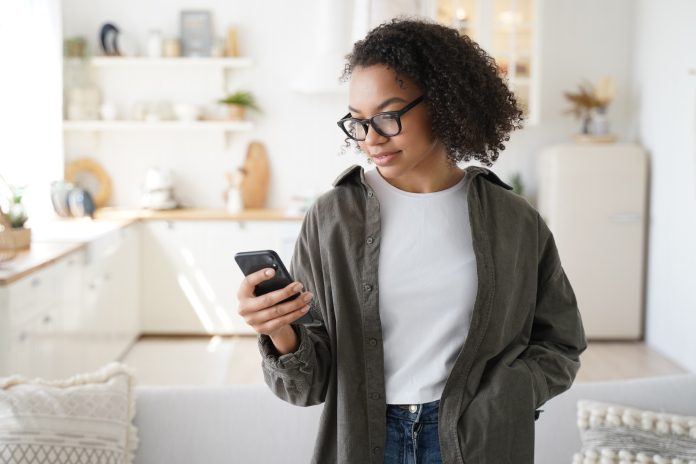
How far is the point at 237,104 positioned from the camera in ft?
18.2

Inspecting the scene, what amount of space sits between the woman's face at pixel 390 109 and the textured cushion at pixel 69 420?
103 cm

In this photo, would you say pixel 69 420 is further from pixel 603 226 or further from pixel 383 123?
pixel 603 226

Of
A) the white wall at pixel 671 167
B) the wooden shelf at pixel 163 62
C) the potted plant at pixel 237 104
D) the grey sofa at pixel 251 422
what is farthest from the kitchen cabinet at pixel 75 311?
the white wall at pixel 671 167

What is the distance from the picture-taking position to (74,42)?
216 inches

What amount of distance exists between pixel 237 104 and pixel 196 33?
611 millimetres

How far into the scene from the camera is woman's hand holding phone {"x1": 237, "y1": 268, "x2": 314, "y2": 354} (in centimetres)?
116

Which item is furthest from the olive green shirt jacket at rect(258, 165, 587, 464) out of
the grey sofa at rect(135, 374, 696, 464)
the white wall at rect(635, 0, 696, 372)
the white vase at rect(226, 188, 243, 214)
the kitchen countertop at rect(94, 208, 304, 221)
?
the white vase at rect(226, 188, 243, 214)

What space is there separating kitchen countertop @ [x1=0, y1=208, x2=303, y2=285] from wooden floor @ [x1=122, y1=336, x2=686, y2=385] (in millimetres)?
820

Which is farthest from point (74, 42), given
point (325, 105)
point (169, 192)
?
point (325, 105)

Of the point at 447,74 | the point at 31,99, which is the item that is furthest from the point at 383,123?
the point at 31,99

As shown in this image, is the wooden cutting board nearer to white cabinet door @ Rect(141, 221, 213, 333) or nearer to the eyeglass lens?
white cabinet door @ Rect(141, 221, 213, 333)

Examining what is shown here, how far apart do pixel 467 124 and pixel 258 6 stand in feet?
15.4

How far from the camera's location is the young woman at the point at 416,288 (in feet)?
4.12

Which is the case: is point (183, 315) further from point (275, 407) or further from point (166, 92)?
point (275, 407)
